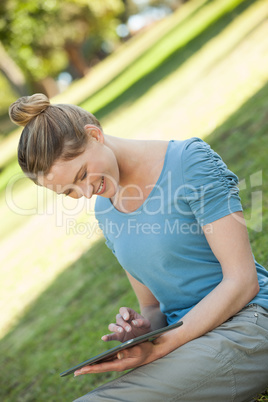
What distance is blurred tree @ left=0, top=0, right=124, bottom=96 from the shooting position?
23.0 meters

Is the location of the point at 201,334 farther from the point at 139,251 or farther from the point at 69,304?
the point at 69,304

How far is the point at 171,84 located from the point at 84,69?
23942 millimetres

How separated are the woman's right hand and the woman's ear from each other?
0.83 m

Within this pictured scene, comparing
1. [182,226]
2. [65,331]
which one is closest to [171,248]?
[182,226]

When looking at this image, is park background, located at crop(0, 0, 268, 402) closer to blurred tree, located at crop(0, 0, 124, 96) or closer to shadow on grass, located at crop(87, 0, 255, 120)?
shadow on grass, located at crop(87, 0, 255, 120)

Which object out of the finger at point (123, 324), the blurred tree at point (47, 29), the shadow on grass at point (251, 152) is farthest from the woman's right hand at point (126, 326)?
the blurred tree at point (47, 29)

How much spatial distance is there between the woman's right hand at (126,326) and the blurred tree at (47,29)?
888 inches

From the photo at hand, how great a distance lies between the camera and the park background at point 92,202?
4.71 metres

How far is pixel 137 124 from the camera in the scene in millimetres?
11914

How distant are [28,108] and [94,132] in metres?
0.33

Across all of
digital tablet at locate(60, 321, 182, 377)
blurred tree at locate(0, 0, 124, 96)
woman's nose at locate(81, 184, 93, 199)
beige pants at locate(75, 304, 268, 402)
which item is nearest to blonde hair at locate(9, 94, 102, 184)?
woman's nose at locate(81, 184, 93, 199)

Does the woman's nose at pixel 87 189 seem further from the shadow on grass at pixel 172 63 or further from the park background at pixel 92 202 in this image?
the shadow on grass at pixel 172 63

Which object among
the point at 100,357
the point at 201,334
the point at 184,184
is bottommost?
the point at 201,334

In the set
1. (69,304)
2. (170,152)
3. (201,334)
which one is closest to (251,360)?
(201,334)
